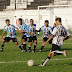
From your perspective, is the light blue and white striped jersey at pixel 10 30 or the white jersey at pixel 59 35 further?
the light blue and white striped jersey at pixel 10 30

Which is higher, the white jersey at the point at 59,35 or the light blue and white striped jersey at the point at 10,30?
the white jersey at the point at 59,35

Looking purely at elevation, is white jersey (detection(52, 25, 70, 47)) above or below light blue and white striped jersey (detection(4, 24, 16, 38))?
above

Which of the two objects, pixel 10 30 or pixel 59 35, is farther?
pixel 10 30

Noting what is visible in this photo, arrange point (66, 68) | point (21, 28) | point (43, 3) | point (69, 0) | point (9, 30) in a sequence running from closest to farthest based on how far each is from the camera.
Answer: point (66, 68), point (9, 30), point (21, 28), point (69, 0), point (43, 3)

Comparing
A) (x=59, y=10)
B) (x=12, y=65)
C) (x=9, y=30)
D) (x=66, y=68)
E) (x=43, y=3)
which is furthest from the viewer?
(x=43, y=3)

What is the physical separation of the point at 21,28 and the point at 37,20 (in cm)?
2545

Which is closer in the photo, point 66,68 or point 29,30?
point 66,68

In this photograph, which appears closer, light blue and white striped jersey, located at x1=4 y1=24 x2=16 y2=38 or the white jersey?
the white jersey

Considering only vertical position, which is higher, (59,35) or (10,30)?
(59,35)

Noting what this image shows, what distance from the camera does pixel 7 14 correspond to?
48.3m

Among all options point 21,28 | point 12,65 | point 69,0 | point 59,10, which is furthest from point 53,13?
point 12,65

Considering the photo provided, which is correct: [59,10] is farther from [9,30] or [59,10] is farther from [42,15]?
[9,30]

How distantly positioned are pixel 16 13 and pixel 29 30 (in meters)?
28.6

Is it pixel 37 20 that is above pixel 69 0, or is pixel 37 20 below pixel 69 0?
below
